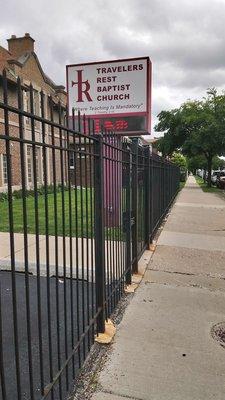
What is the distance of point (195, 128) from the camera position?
130ft

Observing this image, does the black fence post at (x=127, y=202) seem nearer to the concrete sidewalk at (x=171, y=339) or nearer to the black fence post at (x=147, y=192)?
the concrete sidewalk at (x=171, y=339)

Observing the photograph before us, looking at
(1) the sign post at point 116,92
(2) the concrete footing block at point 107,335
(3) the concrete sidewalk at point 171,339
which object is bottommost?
(3) the concrete sidewalk at point 171,339

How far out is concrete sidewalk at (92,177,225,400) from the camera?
316 cm

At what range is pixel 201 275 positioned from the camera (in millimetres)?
6512

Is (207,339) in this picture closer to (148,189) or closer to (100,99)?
(148,189)

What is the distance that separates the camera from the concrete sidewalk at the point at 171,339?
316 cm

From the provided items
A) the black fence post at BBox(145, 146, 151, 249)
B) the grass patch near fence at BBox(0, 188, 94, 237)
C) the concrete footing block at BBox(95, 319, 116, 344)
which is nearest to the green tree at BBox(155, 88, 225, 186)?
the grass patch near fence at BBox(0, 188, 94, 237)

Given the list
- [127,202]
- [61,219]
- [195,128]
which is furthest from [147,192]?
[195,128]

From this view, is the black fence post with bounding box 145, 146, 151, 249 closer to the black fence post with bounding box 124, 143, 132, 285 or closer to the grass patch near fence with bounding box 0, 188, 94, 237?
the grass patch near fence with bounding box 0, 188, 94, 237

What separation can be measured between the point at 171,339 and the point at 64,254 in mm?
1861

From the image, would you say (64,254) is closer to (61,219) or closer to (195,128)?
(61,219)

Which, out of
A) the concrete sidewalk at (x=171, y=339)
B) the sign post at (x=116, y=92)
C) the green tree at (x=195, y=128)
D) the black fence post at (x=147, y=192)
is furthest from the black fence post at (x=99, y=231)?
the green tree at (x=195, y=128)

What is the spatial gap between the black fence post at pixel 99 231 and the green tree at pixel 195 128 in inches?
1359

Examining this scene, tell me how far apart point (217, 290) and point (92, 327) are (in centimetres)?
259
